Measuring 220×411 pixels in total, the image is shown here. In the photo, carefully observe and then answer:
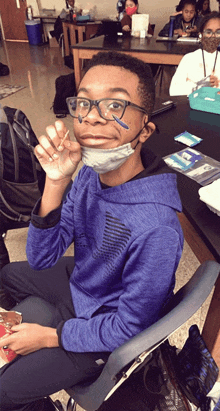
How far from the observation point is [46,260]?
907 mm

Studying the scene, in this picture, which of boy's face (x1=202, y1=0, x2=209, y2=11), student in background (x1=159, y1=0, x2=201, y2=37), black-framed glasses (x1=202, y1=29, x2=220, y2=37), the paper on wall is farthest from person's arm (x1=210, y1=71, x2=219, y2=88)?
boy's face (x1=202, y1=0, x2=209, y2=11)

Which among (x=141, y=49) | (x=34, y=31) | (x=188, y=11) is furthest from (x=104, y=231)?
(x=34, y=31)

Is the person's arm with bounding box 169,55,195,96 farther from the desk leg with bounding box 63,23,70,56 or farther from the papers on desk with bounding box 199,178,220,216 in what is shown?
the desk leg with bounding box 63,23,70,56

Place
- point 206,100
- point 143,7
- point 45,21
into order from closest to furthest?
point 206,100 → point 143,7 → point 45,21

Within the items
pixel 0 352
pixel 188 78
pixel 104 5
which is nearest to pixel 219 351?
pixel 0 352

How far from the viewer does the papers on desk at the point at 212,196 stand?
0.90 meters

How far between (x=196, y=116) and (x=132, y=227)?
1.20 meters

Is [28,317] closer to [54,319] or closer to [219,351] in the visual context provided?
[54,319]

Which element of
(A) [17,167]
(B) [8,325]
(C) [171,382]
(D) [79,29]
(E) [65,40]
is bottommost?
(C) [171,382]

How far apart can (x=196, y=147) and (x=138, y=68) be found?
0.70 metres

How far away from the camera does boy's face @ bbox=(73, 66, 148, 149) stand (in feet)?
2.25

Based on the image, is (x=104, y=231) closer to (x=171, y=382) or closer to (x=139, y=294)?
(x=139, y=294)

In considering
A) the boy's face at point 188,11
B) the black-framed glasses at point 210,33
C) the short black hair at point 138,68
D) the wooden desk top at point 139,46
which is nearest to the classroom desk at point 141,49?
the wooden desk top at point 139,46

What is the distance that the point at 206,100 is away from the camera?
1687mm
